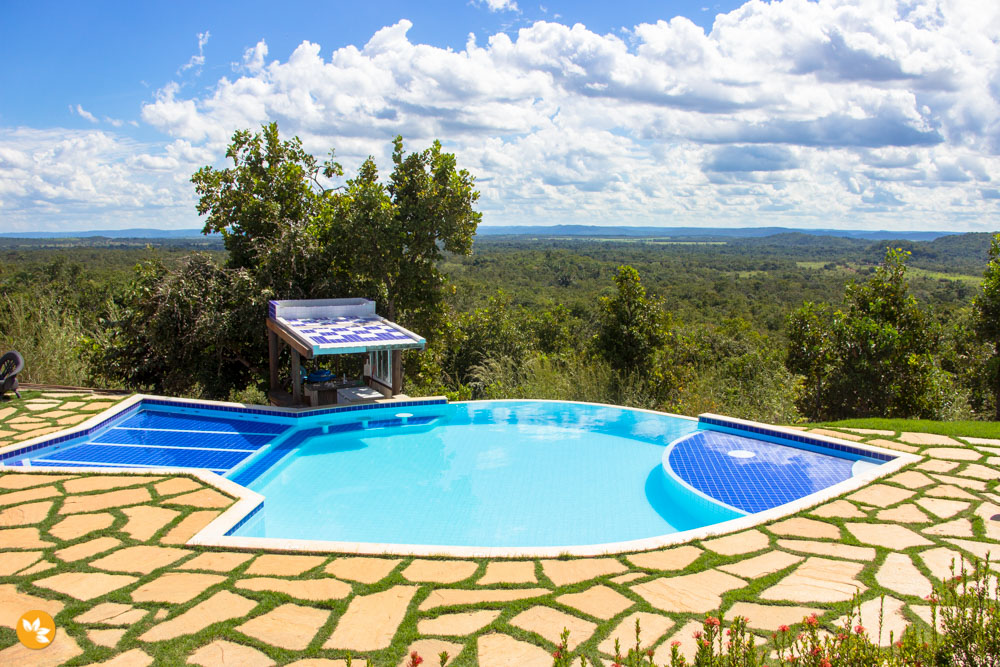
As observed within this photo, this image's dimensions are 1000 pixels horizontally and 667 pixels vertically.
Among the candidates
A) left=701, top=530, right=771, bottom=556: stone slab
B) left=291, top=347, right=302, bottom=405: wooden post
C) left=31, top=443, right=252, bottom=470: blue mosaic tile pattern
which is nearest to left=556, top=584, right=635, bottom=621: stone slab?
left=701, top=530, right=771, bottom=556: stone slab

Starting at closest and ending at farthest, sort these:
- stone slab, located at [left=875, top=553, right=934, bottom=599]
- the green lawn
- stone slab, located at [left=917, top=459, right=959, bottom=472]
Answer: stone slab, located at [left=875, top=553, right=934, bottom=599], stone slab, located at [left=917, top=459, right=959, bottom=472], the green lawn

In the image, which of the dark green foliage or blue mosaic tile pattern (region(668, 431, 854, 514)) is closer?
blue mosaic tile pattern (region(668, 431, 854, 514))

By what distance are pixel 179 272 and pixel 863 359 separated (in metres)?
9.90

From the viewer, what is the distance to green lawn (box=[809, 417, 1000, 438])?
6.55 meters

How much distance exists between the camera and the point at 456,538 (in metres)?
5.17

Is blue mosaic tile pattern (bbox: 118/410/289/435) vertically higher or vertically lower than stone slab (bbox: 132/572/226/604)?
lower

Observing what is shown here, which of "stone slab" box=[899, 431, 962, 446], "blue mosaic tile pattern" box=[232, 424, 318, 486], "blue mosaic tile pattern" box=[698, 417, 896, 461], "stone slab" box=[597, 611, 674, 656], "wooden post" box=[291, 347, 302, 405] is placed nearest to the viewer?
"stone slab" box=[597, 611, 674, 656]

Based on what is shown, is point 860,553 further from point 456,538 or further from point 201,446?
point 201,446

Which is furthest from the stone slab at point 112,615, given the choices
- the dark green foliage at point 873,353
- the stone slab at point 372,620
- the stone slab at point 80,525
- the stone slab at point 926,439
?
the dark green foliage at point 873,353

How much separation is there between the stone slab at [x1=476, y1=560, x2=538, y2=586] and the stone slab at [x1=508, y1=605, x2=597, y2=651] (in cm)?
35

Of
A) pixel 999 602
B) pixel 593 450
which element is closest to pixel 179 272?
pixel 593 450

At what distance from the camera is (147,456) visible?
6.64m

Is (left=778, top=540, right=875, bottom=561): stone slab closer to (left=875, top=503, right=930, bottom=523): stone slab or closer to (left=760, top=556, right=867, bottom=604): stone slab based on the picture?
(left=760, top=556, right=867, bottom=604): stone slab

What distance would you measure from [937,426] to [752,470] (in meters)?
2.28
